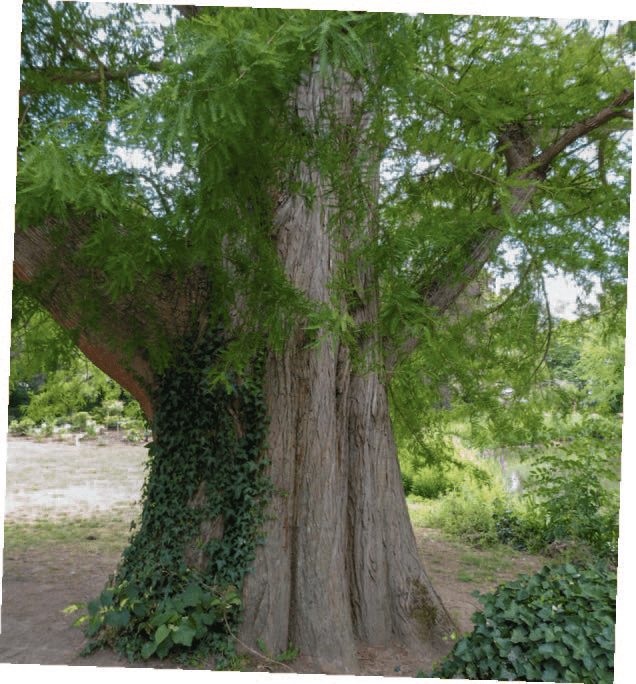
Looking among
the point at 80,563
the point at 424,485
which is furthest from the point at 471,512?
the point at 80,563

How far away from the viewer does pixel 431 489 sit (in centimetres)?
854

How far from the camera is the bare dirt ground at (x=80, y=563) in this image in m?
3.32

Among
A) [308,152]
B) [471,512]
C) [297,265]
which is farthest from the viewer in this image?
[471,512]

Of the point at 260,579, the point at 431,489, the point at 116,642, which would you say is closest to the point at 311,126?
the point at 260,579

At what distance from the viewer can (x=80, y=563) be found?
208 inches

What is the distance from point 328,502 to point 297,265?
4.64 ft

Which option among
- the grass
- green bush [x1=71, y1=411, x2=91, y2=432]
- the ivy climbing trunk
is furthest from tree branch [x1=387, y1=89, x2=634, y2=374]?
green bush [x1=71, y1=411, x2=91, y2=432]

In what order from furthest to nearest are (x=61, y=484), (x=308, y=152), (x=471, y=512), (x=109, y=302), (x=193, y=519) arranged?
(x=61, y=484)
(x=471, y=512)
(x=193, y=519)
(x=109, y=302)
(x=308, y=152)

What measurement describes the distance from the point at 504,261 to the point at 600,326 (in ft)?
3.33

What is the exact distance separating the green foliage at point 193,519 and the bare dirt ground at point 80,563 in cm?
22

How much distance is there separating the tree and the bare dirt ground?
239 mm

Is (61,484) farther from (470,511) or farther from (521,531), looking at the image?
(521,531)

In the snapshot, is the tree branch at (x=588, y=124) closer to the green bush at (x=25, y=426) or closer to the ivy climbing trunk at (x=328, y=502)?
the ivy climbing trunk at (x=328, y=502)

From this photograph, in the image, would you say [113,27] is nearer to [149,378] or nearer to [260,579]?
[149,378]
